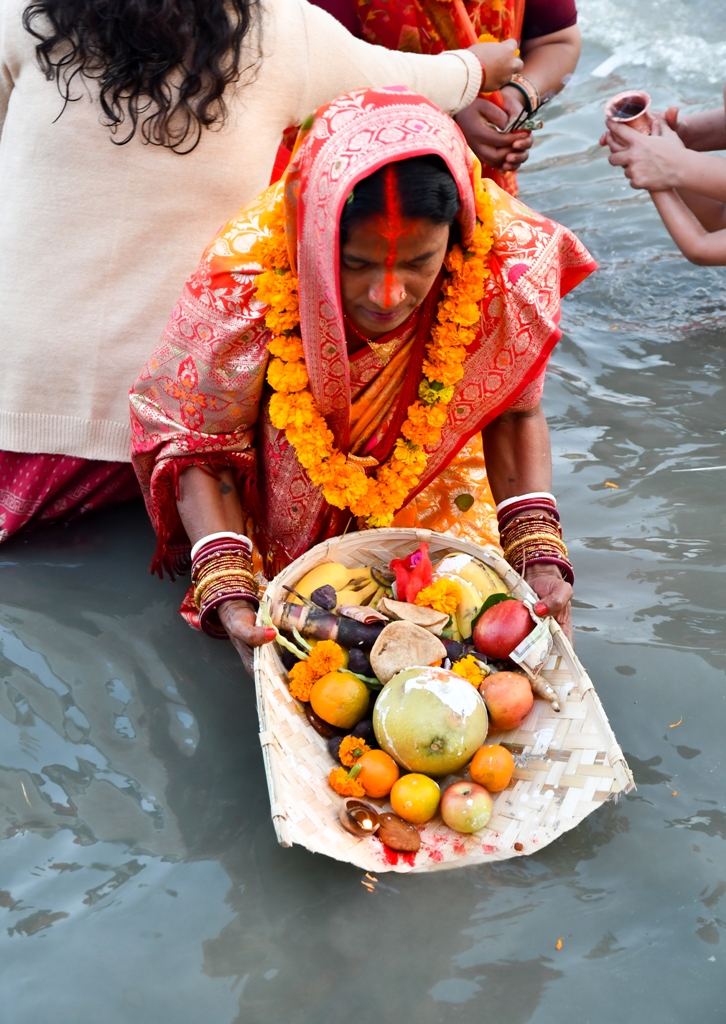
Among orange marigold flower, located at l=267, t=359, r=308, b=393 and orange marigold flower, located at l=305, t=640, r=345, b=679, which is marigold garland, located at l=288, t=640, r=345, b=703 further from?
orange marigold flower, located at l=267, t=359, r=308, b=393

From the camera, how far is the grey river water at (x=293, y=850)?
189 cm

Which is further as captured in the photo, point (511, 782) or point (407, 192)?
point (511, 782)

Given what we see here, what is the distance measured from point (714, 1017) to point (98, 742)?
144 cm

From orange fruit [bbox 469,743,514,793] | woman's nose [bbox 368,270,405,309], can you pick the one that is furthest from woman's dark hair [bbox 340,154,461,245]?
orange fruit [bbox 469,743,514,793]

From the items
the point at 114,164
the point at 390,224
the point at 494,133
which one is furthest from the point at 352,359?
the point at 494,133

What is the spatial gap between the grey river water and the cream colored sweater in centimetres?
51

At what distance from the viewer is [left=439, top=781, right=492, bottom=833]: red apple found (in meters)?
2.01

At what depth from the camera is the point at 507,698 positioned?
2170mm

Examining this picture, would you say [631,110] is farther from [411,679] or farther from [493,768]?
[493,768]

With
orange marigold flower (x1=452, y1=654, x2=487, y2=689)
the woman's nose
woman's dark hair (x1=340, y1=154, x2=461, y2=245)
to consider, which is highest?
woman's dark hair (x1=340, y1=154, x2=461, y2=245)

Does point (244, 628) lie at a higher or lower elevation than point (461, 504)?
higher

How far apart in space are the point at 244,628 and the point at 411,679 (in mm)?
394

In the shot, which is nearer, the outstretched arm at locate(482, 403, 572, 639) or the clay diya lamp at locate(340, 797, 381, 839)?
the clay diya lamp at locate(340, 797, 381, 839)

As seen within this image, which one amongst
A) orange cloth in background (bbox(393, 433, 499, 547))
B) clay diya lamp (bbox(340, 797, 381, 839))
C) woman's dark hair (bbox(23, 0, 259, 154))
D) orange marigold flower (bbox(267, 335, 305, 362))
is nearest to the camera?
clay diya lamp (bbox(340, 797, 381, 839))
